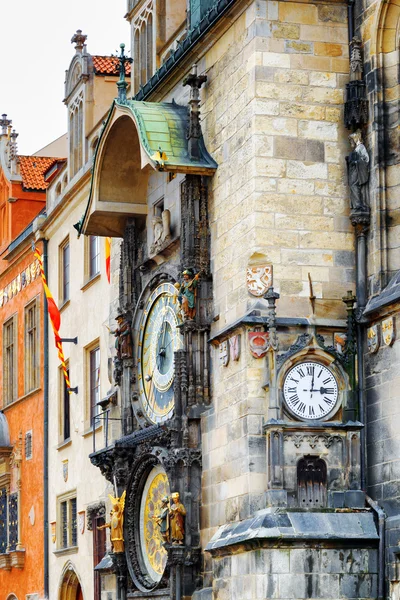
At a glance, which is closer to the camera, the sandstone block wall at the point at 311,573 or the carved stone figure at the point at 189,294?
the sandstone block wall at the point at 311,573

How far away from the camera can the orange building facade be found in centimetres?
3681

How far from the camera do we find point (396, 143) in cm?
1980

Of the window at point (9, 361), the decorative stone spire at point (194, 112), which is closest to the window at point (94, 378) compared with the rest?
the window at point (9, 361)

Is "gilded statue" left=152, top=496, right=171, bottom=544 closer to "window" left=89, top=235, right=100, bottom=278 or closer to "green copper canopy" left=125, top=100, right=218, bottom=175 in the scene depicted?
"green copper canopy" left=125, top=100, right=218, bottom=175

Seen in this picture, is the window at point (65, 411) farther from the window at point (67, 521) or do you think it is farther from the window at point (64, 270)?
the window at point (64, 270)

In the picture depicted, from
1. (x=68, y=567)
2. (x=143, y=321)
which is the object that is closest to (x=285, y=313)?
(x=143, y=321)

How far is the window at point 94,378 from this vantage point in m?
32.4

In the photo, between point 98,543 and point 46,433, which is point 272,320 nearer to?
point 98,543

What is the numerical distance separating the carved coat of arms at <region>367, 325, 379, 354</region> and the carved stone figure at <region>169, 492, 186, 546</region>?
3210mm

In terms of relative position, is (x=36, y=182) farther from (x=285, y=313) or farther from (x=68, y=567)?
(x=285, y=313)

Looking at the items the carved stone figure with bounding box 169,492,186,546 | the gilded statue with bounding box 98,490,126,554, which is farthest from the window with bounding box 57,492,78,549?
the carved stone figure with bounding box 169,492,186,546

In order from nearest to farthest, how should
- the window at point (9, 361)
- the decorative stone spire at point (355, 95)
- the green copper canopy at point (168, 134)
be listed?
1. the decorative stone spire at point (355, 95)
2. the green copper canopy at point (168, 134)
3. the window at point (9, 361)

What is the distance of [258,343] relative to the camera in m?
19.6

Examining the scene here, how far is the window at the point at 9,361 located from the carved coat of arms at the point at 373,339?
20.9m
